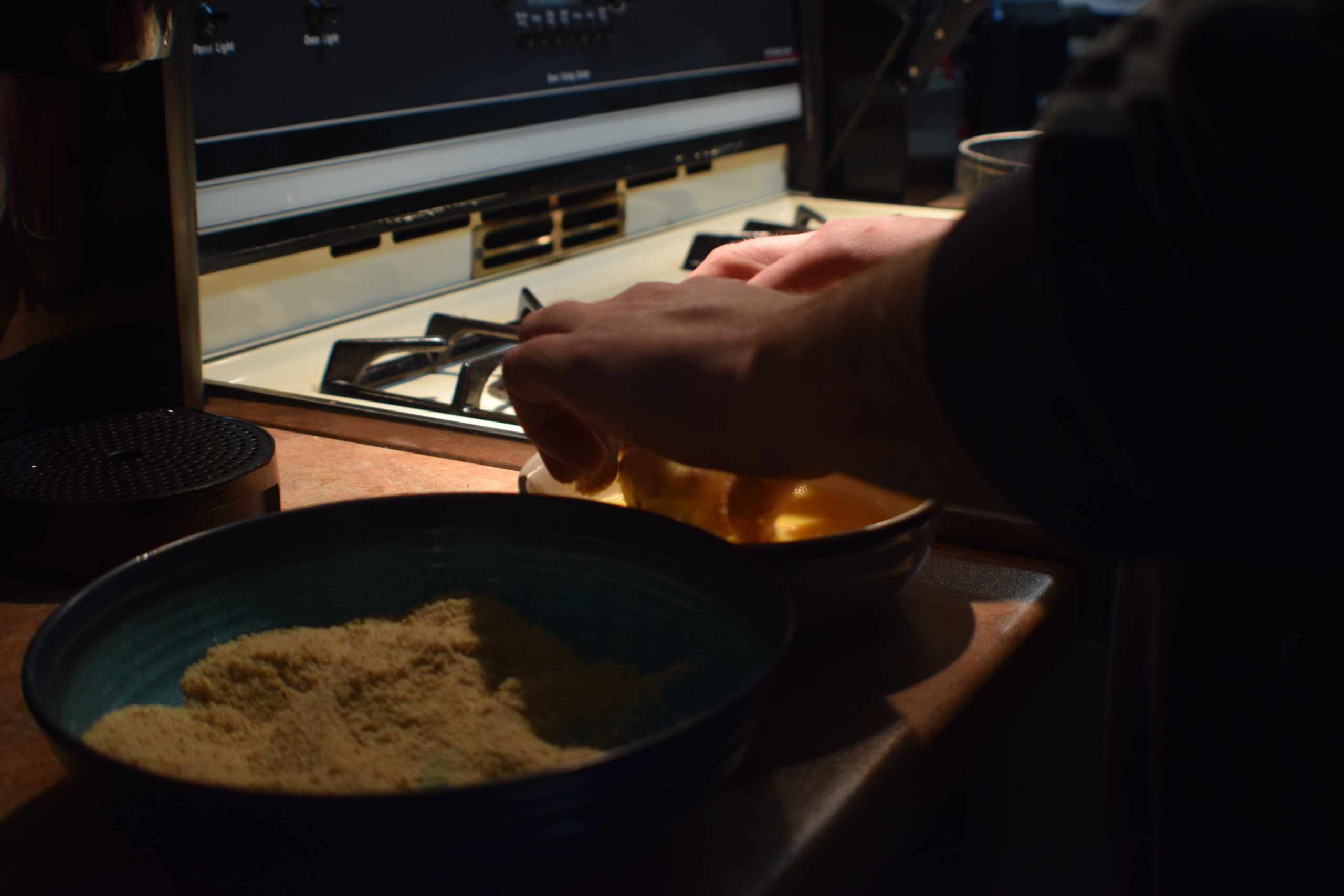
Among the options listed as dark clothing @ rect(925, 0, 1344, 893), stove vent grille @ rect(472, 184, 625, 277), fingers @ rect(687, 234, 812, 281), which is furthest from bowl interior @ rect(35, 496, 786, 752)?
stove vent grille @ rect(472, 184, 625, 277)

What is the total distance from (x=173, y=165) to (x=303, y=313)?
0.38 metres

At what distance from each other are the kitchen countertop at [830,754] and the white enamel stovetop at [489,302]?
1.16 feet

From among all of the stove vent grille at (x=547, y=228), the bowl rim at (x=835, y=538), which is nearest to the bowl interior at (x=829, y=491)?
the bowl rim at (x=835, y=538)

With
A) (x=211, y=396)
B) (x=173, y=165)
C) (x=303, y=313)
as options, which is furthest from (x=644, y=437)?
(x=303, y=313)

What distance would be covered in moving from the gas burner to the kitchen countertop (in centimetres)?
33

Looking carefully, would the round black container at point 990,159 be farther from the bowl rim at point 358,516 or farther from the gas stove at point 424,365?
the bowl rim at point 358,516

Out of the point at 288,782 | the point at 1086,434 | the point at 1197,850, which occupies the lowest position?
the point at 1197,850

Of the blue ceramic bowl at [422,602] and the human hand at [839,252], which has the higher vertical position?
the human hand at [839,252]

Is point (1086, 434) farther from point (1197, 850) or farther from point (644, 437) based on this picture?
point (1197, 850)

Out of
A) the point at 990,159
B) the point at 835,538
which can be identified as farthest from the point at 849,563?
the point at 990,159

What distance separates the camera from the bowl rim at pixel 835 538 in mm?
471

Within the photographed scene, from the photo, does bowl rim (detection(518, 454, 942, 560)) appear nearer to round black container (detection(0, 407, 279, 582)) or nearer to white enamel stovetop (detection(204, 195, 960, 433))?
round black container (detection(0, 407, 279, 582))

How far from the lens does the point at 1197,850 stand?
53cm

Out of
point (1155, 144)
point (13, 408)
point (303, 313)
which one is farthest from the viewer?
point (303, 313)
